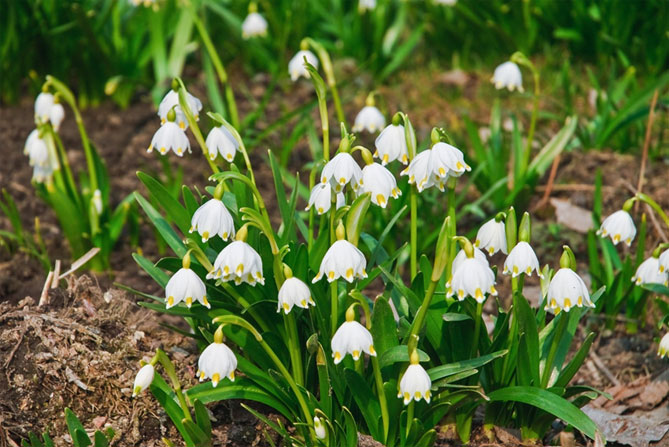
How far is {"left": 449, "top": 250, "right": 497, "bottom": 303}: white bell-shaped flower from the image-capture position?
1936mm

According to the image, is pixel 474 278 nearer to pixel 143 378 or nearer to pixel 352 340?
pixel 352 340

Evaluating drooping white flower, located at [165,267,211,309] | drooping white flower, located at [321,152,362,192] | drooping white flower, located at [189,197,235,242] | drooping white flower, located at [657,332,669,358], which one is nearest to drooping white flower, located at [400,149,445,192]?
drooping white flower, located at [321,152,362,192]

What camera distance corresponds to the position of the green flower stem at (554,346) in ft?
7.54

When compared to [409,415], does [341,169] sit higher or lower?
higher

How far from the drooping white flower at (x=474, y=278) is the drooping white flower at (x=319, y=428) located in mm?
547

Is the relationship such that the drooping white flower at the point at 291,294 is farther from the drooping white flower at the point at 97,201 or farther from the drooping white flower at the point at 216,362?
the drooping white flower at the point at 97,201

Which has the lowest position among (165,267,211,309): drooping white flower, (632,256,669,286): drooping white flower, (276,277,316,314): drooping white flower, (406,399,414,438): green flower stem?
(406,399,414,438): green flower stem

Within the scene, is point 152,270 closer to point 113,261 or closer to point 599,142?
point 113,261

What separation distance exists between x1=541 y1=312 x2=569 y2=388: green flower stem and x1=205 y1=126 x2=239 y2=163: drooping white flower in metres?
1.01

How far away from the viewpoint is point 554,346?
234 centimetres

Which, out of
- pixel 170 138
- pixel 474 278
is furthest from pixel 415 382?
pixel 170 138

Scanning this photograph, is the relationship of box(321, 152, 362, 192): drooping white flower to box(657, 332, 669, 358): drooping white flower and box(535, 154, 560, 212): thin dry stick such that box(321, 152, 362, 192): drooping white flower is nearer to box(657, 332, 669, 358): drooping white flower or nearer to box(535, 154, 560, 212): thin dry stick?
box(657, 332, 669, 358): drooping white flower

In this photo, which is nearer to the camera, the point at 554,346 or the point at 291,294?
the point at 291,294

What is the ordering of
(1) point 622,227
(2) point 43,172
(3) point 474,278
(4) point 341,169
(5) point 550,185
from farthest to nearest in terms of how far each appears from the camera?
(5) point 550,185
(2) point 43,172
(1) point 622,227
(4) point 341,169
(3) point 474,278
